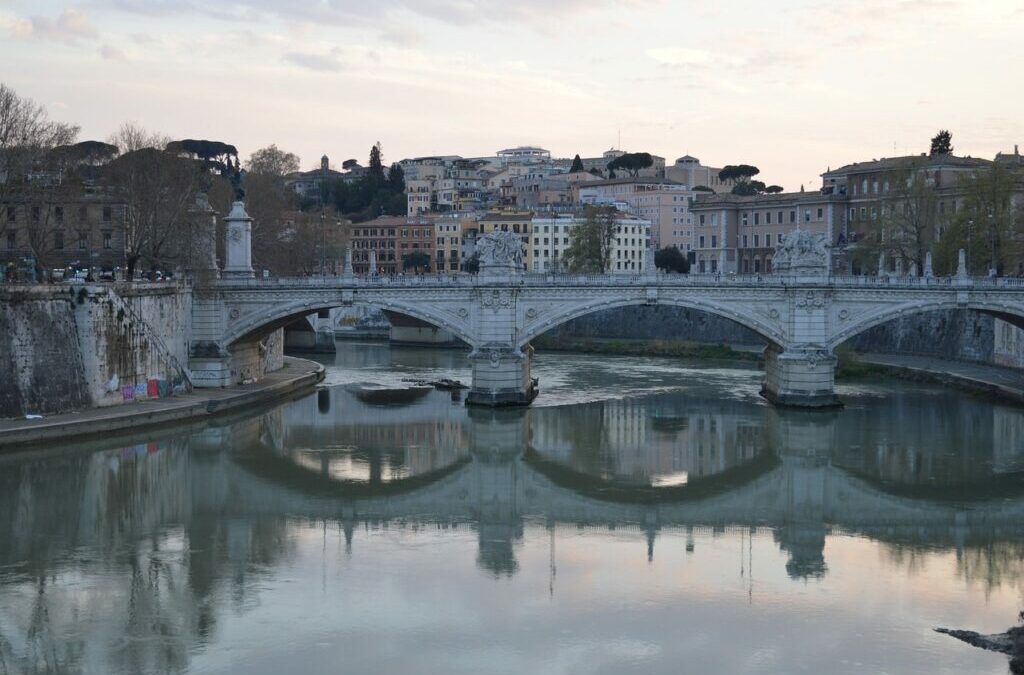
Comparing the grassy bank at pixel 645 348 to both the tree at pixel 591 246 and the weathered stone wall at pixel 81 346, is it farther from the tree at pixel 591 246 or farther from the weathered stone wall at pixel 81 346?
the weathered stone wall at pixel 81 346

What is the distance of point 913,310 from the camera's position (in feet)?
102

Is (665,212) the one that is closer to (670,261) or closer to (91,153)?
(670,261)

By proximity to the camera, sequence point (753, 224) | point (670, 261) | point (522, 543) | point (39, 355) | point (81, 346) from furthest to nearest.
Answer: point (670, 261), point (753, 224), point (81, 346), point (39, 355), point (522, 543)

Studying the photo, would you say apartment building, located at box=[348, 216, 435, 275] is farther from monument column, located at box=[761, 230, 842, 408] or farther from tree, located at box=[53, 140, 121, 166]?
monument column, located at box=[761, 230, 842, 408]

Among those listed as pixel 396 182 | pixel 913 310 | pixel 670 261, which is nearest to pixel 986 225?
pixel 913 310

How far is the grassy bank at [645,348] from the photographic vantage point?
45.5 metres

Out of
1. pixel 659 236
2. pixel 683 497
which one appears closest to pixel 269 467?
pixel 683 497

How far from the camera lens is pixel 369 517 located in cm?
2047

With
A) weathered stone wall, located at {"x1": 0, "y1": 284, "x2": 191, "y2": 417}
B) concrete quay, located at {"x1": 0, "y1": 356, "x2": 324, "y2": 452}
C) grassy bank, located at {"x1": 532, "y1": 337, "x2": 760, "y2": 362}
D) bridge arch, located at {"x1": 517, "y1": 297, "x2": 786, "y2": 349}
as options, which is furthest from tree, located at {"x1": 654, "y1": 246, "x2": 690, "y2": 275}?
weathered stone wall, located at {"x1": 0, "y1": 284, "x2": 191, "y2": 417}

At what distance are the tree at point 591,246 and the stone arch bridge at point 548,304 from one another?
2018 cm

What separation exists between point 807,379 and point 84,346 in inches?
676

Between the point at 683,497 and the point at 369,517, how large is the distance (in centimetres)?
573

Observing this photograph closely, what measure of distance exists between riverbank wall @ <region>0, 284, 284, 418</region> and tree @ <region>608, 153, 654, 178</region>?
6918 centimetres

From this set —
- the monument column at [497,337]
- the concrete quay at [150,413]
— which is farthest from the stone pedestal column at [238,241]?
the monument column at [497,337]
